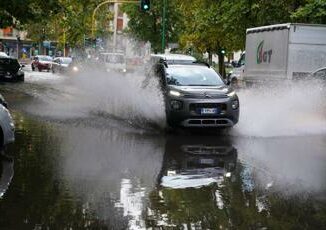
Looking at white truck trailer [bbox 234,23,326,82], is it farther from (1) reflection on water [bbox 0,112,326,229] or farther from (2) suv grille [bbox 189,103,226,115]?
(1) reflection on water [bbox 0,112,326,229]

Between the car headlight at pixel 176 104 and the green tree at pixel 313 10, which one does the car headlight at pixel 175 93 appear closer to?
the car headlight at pixel 176 104

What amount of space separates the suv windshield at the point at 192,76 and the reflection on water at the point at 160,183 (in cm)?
192

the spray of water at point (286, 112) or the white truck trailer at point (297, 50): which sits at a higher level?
the white truck trailer at point (297, 50)

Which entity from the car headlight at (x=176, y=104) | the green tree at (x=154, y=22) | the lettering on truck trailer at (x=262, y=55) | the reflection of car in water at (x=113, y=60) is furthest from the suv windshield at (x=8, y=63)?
the car headlight at (x=176, y=104)

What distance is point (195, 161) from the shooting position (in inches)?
420

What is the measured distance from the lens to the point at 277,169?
10047 mm

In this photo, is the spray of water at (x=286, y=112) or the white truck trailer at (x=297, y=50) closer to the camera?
the spray of water at (x=286, y=112)

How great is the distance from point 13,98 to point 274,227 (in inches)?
721

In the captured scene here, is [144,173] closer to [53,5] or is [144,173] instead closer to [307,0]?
[307,0]

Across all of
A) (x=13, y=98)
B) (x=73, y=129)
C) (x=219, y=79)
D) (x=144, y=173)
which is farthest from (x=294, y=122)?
(x=13, y=98)

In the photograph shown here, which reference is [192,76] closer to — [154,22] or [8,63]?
[8,63]

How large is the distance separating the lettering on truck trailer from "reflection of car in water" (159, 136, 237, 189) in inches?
467

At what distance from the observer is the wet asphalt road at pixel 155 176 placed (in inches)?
268

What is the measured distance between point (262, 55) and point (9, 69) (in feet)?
49.3
